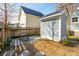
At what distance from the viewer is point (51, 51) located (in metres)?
1.91

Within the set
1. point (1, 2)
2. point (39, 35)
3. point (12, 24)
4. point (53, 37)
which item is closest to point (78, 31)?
point (53, 37)

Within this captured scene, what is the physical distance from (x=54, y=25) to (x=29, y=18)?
28 cm

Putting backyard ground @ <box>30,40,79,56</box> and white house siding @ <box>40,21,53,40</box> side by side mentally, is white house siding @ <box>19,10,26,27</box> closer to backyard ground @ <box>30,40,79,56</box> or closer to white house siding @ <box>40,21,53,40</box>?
white house siding @ <box>40,21,53,40</box>

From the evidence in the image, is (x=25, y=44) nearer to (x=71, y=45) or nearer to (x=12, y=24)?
(x=12, y=24)

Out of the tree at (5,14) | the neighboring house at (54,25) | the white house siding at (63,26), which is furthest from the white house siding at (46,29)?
the tree at (5,14)

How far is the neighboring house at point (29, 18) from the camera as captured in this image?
191cm

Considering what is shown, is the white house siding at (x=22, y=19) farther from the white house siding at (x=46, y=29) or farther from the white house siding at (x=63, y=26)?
the white house siding at (x=63, y=26)

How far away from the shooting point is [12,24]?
191cm

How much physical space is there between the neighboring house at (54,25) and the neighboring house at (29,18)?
55mm

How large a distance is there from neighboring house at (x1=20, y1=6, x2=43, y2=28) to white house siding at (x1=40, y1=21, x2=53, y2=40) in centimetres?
6

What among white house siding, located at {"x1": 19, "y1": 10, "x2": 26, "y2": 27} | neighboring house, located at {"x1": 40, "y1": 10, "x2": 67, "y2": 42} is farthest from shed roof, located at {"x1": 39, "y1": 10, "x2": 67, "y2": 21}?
white house siding, located at {"x1": 19, "y1": 10, "x2": 26, "y2": 27}

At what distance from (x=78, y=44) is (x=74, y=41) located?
53mm

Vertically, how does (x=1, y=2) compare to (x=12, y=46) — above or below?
above

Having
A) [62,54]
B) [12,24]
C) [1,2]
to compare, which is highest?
[1,2]
